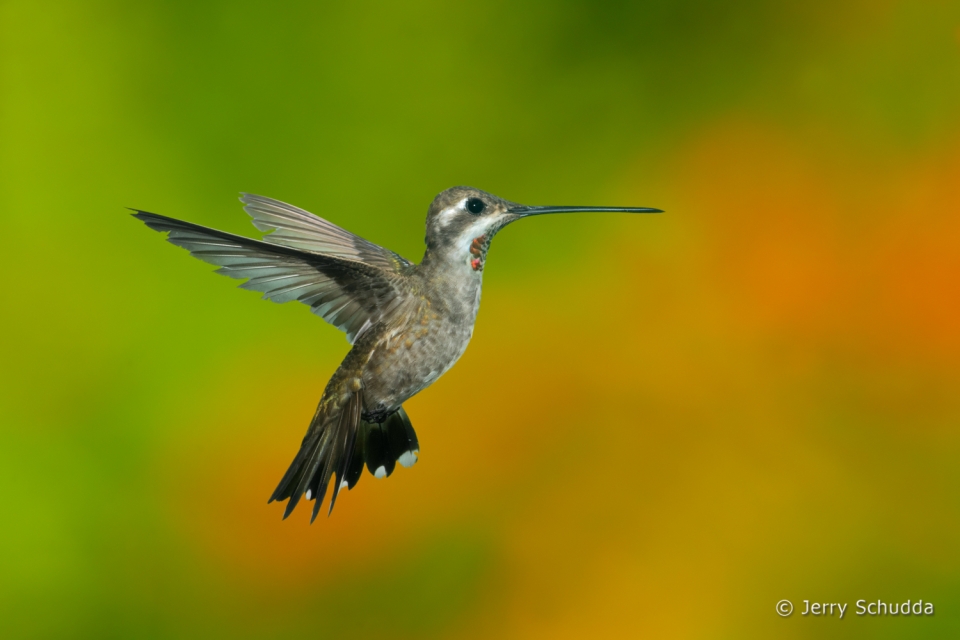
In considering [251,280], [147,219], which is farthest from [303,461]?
[147,219]

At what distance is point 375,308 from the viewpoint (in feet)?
2.66

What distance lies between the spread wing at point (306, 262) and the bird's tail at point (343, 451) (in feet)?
0.26

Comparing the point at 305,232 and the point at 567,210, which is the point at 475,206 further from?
the point at 305,232

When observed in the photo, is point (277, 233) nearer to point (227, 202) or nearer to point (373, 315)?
point (373, 315)

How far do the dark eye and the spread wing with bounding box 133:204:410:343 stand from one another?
104mm

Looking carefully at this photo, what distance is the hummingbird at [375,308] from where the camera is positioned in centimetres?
71

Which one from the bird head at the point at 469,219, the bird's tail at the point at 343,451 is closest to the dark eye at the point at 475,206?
the bird head at the point at 469,219

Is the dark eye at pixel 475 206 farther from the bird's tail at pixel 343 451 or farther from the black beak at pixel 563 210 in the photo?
the bird's tail at pixel 343 451

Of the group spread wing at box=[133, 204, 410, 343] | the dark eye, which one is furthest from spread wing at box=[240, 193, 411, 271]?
the dark eye

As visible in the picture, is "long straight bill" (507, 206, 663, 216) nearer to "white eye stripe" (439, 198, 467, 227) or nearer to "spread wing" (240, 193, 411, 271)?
"white eye stripe" (439, 198, 467, 227)

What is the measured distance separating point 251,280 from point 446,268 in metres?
0.16

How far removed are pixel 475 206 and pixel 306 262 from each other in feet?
0.47

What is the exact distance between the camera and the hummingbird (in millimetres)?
714

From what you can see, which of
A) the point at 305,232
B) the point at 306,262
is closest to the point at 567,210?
the point at 306,262
